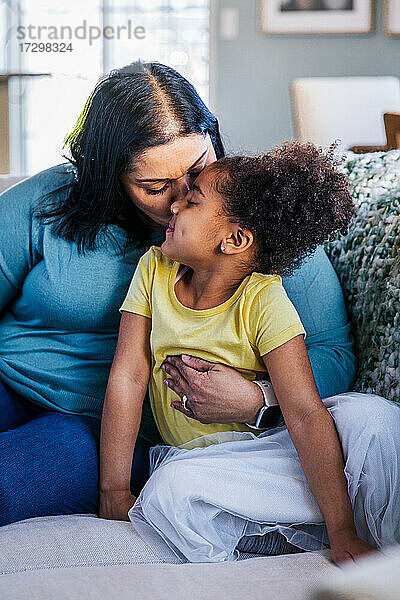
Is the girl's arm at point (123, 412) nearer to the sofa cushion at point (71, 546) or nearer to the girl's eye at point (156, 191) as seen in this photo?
the sofa cushion at point (71, 546)

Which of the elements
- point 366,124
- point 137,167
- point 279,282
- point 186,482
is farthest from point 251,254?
point 366,124

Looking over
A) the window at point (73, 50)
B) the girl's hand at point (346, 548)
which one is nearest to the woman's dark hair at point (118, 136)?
the girl's hand at point (346, 548)

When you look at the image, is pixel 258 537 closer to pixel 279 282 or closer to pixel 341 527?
pixel 341 527

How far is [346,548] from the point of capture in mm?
950

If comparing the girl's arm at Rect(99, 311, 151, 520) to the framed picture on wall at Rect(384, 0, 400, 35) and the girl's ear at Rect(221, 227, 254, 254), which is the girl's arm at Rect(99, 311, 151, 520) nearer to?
the girl's ear at Rect(221, 227, 254, 254)

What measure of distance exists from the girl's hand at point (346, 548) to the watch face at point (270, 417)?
0.73 feet

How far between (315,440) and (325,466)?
0.13 ft

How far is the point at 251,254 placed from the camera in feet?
3.86

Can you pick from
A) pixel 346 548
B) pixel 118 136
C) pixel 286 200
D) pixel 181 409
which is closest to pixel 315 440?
pixel 346 548

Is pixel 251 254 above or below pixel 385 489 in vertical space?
above

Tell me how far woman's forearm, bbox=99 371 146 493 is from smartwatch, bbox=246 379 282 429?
0.20 metres

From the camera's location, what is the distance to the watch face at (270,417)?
113cm

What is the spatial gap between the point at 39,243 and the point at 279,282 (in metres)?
0.48

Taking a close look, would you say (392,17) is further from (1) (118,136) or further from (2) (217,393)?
(2) (217,393)
